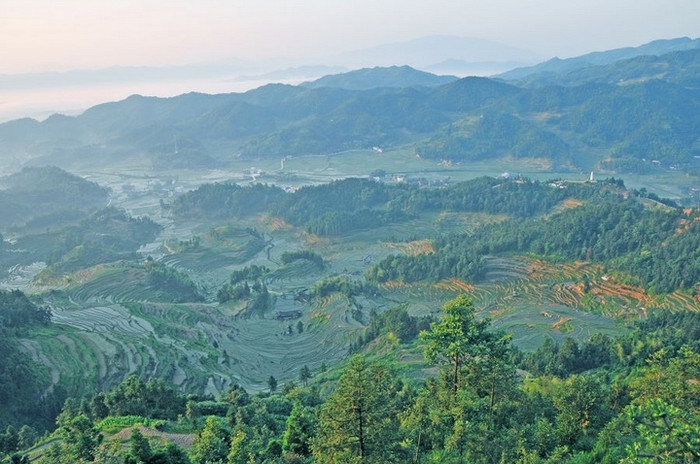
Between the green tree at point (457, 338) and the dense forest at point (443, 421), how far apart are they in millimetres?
44

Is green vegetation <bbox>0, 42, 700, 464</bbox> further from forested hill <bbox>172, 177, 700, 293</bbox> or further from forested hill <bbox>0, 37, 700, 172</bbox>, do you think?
forested hill <bbox>0, 37, 700, 172</bbox>

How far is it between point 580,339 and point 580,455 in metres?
28.4

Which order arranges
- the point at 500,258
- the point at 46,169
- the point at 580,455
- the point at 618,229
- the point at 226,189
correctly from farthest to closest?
the point at 46,169, the point at 226,189, the point at 500,258, the point at 618,229, the point at 580,455

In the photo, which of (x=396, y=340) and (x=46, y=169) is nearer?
(x=396, y=340)

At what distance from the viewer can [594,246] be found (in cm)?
5881

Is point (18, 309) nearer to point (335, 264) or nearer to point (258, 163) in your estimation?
point (335, 264)

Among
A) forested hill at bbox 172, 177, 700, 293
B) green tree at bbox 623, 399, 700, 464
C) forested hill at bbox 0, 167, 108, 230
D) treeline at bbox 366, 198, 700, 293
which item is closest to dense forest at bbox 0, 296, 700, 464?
green tree at bbox 623, 399, 700, 464

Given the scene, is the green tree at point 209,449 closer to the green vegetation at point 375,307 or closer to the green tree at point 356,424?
the green vegetation at point 375,307

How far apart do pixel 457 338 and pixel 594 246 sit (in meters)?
44.7

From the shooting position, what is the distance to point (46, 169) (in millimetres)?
131500

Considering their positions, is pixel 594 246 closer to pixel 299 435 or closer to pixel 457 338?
pixel 457 338

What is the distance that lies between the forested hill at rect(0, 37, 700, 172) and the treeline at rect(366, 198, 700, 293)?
7517cm

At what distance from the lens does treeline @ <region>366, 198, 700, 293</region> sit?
5038 centimetres

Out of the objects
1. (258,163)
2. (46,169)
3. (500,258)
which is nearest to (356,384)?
(500,258)
